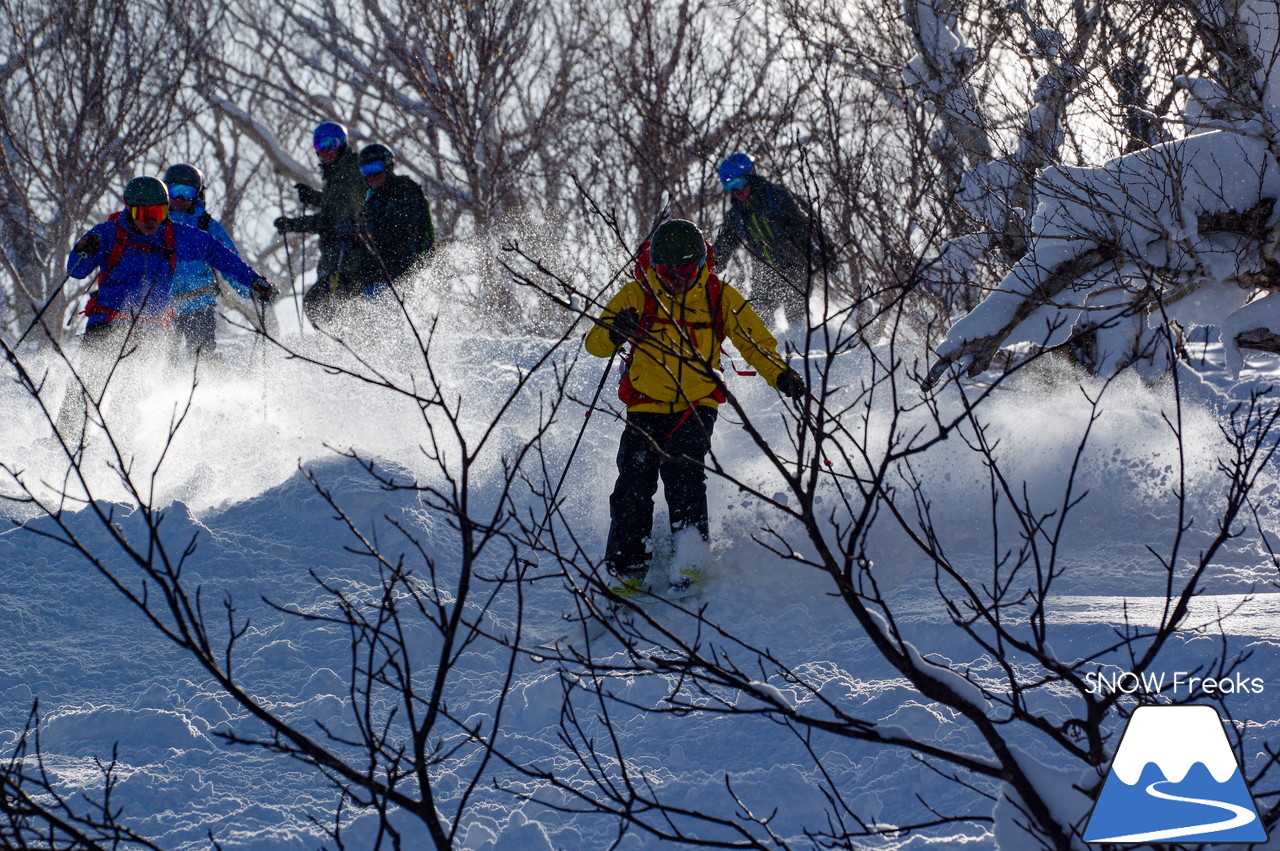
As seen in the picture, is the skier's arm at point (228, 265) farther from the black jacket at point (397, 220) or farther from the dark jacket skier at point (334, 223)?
the black jacket at point (397, 220)

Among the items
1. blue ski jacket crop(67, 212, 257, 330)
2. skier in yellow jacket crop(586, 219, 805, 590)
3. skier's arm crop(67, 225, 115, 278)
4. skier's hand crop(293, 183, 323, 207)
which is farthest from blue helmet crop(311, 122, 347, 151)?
skier in yellow jacket crop(586, 219, 805, 590)

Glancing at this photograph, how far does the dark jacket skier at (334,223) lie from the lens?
732 cm

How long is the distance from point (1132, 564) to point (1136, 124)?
2.96 meters

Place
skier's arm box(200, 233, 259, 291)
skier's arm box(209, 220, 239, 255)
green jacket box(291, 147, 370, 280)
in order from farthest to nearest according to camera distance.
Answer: green jacket box(291, 147, 370, 280) < skier's arm box(209, 220, 239, 255) < skier's arm box(200, 233, 259, 291)

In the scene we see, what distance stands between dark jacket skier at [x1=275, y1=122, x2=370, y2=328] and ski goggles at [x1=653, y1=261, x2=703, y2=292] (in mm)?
3935

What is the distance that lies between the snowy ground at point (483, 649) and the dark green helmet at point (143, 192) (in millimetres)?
1368

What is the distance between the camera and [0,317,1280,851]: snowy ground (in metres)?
2.85

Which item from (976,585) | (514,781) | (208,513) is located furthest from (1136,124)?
(208,513)

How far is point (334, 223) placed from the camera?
295 inches

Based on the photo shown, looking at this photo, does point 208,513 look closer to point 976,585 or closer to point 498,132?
point 976,585

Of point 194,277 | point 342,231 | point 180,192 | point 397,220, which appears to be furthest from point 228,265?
point 397,220

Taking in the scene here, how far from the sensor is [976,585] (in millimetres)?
4281

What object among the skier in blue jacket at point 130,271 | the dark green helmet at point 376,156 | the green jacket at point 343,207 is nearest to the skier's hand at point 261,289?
the skier in blue jacket at point 130,271

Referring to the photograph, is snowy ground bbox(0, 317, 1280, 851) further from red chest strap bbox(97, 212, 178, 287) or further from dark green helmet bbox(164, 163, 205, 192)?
dark green helmet bbox(164, 163, 205, 192)
